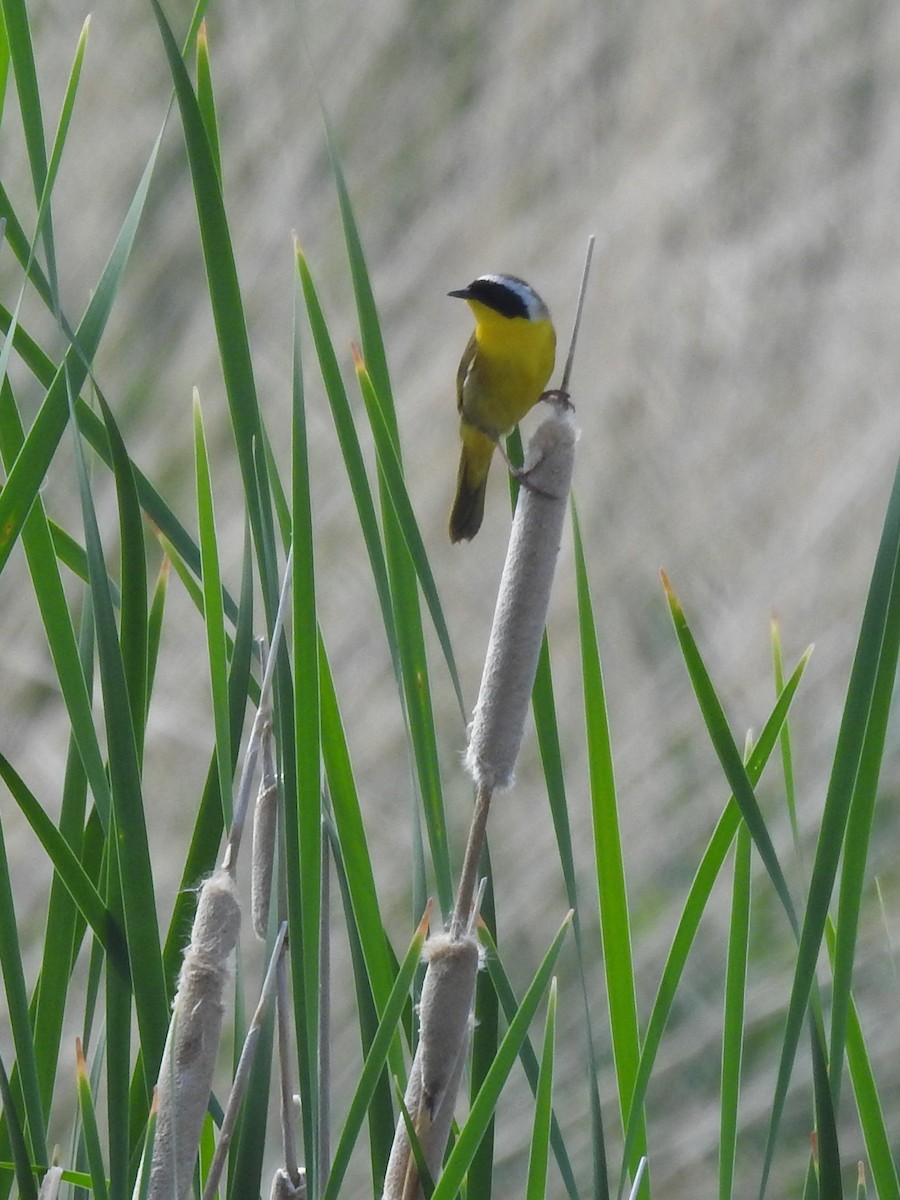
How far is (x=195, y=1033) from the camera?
333 mm

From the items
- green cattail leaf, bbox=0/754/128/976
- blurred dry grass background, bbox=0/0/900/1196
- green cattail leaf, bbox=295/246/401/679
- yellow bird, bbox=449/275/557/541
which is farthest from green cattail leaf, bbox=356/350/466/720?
blurred dry grass background, bbox=0/0/900/1196

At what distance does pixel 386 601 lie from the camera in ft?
1.28

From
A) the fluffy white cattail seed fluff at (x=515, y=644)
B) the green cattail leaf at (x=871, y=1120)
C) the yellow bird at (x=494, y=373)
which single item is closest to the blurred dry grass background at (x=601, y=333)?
the yellow bird at (x=494, y=373)

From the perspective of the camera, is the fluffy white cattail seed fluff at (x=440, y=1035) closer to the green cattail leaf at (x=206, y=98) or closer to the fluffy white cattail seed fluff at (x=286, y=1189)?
the fluffy white cattail seed fluff at (x=286, y=1189)

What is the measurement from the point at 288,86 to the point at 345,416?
4.06ft

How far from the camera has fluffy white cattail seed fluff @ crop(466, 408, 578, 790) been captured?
35 centimetres

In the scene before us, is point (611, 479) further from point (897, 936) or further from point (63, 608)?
point (63, 608)

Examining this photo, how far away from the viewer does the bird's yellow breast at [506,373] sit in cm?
81

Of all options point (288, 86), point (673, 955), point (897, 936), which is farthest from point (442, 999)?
point (288, 86)

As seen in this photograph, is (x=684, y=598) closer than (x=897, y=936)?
No

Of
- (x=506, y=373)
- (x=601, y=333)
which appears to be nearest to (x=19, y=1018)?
(x=506, y=373)

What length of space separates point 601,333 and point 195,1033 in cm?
116

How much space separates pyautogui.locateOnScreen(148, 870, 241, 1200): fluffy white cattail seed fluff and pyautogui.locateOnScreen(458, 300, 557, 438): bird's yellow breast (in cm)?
52

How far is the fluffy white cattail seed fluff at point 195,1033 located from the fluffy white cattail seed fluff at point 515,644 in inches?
3.1
